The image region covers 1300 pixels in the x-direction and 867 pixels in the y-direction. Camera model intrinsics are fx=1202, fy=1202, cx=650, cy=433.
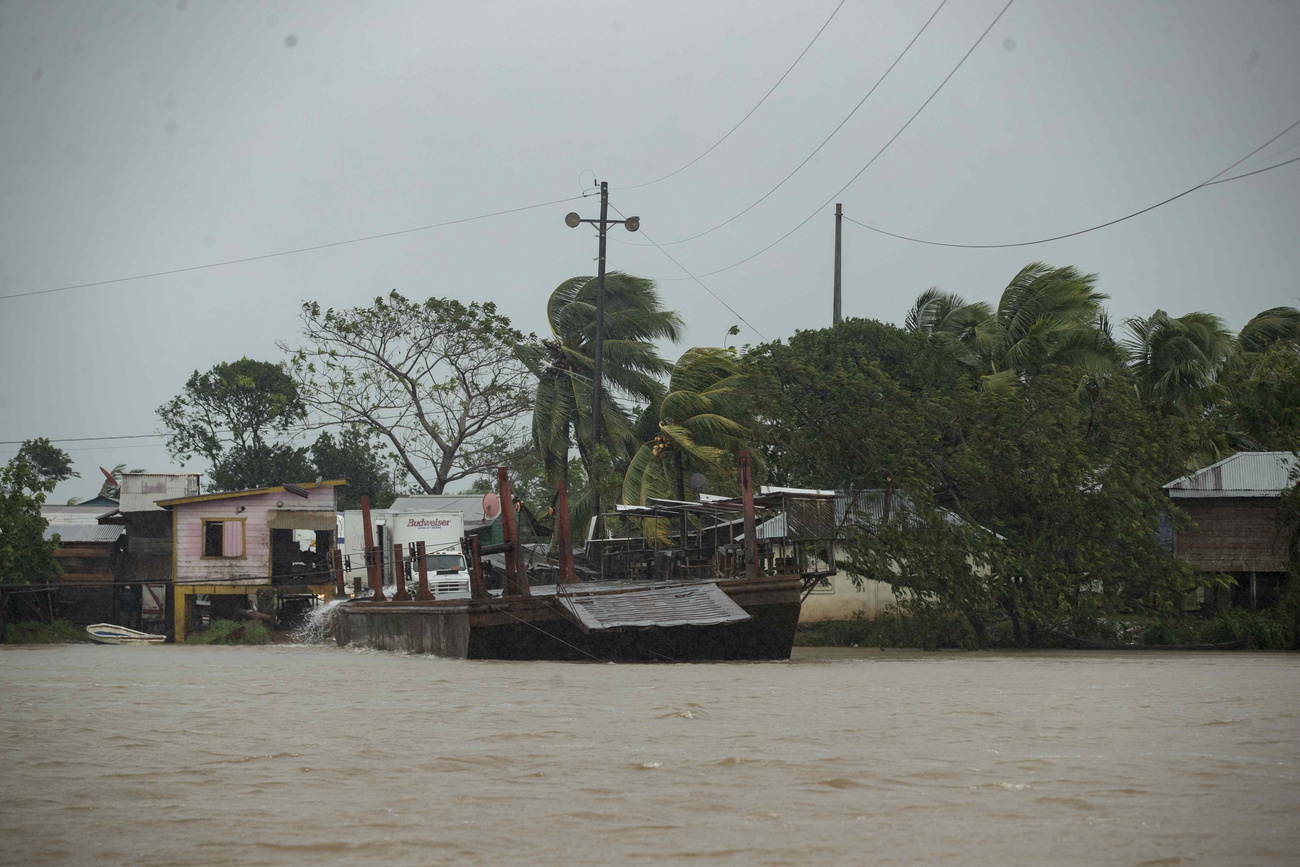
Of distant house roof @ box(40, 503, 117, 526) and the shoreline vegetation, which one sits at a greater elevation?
distant house roof @ box(40, 503, 117, 526)

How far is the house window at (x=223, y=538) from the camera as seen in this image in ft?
113

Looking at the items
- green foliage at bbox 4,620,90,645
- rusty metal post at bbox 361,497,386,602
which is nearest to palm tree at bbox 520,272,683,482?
rusty metal post at bbox 361,497,386,602

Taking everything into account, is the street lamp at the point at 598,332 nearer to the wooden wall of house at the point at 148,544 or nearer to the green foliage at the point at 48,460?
the wooden wall of house at the point at 148,544

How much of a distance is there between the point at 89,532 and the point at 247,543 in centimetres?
884

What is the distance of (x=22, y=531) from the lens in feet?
102

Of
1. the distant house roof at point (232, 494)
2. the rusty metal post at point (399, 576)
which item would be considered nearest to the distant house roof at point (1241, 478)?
the rusty metal post at point (399, 576)

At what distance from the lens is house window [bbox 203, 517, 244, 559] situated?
1362 inches

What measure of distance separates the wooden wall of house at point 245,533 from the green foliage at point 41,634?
3.81 metres

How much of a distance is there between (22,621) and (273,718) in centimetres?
2483

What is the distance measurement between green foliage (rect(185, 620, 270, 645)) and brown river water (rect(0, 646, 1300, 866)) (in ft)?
59.1

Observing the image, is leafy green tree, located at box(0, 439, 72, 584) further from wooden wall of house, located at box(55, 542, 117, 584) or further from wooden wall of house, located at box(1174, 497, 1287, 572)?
wooden wall of house, located at box(1174, 497, 1287, 572)

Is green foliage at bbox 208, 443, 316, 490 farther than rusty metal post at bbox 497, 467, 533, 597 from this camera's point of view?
Yes

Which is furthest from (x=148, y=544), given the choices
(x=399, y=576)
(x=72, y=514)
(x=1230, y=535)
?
(x=1230, y=535)

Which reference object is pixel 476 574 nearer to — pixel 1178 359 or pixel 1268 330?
pixel 1178 359
